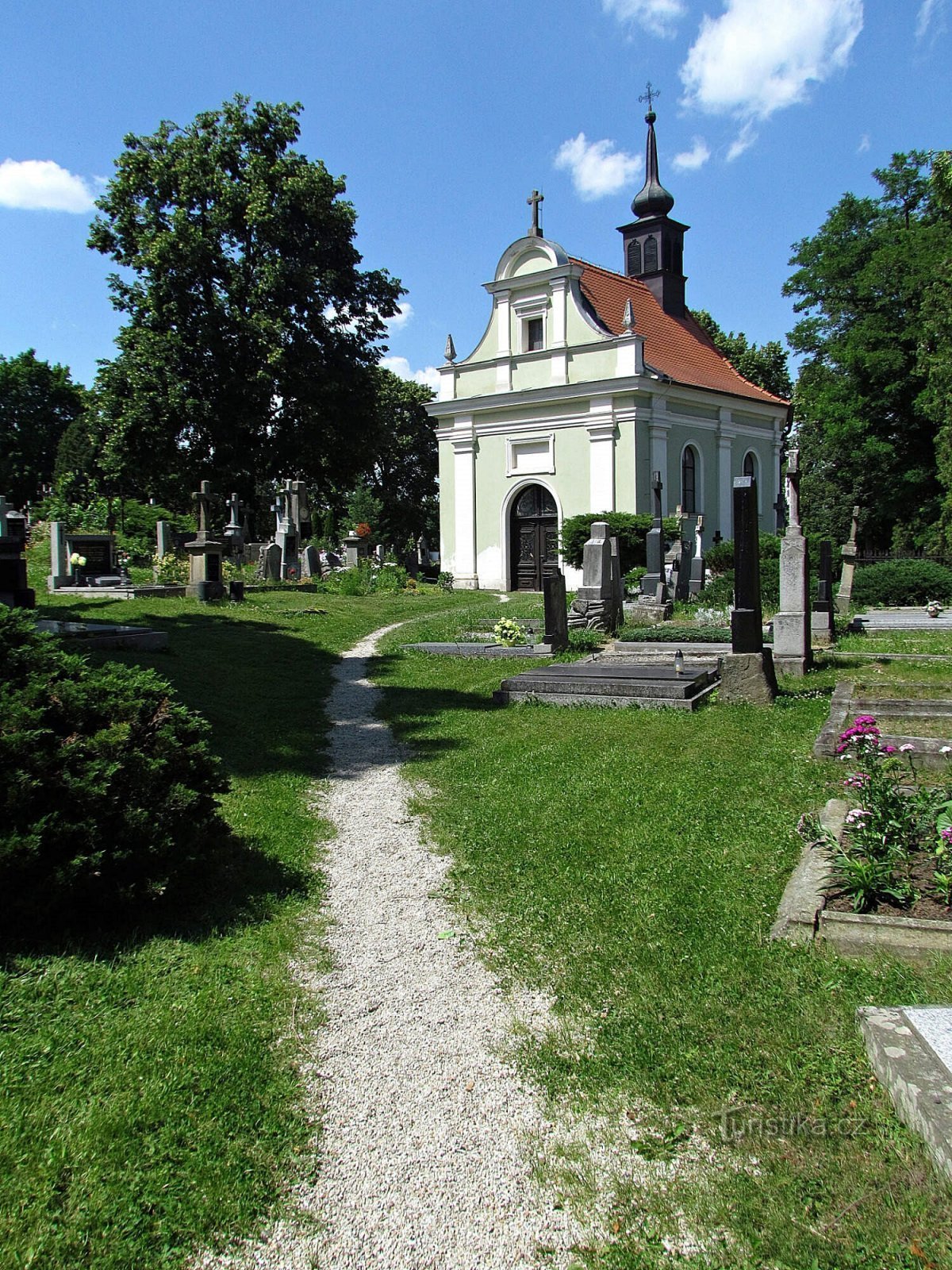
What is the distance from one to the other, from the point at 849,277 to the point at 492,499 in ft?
60.7

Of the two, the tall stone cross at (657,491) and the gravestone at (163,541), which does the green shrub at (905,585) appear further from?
the gravestone at (163,541)

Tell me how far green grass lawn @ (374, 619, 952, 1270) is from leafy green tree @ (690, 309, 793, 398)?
41.3 meters

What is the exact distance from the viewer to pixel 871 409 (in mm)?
35781

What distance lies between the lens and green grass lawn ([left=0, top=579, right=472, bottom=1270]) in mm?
2641

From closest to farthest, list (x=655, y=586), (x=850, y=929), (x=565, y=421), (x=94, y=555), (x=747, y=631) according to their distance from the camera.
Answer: (x=850, y=929) < (x=747, y=631) < (x=655, y=586) < (x=94, y=555) < (x=565, y=421)

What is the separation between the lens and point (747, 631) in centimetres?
946

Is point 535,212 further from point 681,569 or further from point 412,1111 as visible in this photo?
point 412,1111

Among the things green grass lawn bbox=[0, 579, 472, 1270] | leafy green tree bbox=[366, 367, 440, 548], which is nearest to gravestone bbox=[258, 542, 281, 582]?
green grass lawn bbox=[0, 579, 472, 1270]

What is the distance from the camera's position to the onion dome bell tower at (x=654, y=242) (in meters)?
31.2

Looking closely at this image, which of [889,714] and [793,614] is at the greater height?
[793,614]

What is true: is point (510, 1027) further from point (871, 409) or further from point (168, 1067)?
point (871, 409)

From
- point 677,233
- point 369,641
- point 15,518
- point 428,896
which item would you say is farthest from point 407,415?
point 428,896

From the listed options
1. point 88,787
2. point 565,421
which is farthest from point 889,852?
point 565,421

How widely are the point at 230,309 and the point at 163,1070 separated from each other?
92.0 ft
